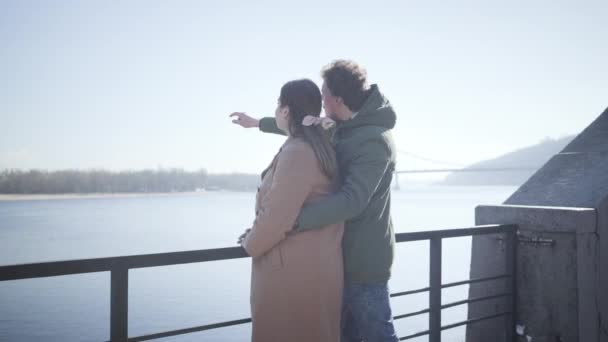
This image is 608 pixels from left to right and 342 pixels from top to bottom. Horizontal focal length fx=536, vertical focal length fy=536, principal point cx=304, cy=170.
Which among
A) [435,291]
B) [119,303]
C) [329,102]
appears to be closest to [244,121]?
[329,102]

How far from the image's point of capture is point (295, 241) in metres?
1.63

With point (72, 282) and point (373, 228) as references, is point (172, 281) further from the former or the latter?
point (373, 228)

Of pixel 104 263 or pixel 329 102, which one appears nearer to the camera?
pixel 104 263

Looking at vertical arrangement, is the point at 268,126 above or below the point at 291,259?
above

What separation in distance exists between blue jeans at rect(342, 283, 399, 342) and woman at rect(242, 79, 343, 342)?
0.15 meters

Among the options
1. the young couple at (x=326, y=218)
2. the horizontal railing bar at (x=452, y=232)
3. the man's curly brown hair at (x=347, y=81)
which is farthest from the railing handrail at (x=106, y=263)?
the horizontal railing bar at (x=452, y=232)

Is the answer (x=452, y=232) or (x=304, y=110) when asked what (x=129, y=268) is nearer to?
(x=304, y=110)

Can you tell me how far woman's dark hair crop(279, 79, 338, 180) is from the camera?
1.65m

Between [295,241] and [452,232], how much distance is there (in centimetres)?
134

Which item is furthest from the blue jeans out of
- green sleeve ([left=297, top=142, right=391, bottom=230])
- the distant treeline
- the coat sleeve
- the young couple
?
the distant treeline

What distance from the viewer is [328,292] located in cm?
169

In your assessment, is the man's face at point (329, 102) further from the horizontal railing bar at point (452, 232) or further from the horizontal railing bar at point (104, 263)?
the horizontal railing bar at point (452, 232)

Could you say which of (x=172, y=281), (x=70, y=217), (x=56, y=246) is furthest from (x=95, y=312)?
(x=70, y=217)

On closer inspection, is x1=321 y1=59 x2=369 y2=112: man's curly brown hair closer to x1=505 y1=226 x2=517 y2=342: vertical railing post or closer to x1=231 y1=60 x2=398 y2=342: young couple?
x1=231 y1=60 x2=398 y2=342: young couple
